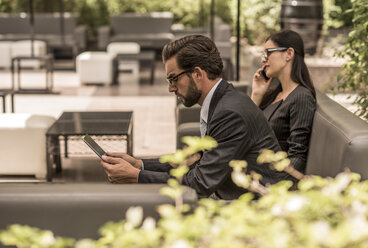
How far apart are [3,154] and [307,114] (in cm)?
290

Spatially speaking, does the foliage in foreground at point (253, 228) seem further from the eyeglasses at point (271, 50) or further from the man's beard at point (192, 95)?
the eyeglasses at point (271, 50)

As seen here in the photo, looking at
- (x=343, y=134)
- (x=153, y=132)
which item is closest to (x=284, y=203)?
(x=343, y=134)

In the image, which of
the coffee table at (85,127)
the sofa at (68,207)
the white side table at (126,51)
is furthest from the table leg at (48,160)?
the white side table at (126,51)

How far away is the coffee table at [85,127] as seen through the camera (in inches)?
197

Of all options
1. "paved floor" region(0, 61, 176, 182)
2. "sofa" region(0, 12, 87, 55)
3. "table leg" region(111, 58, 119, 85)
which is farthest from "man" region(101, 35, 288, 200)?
"sofa" region(0, 12, 87, 55)

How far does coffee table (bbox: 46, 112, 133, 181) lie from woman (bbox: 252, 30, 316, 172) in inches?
56.0

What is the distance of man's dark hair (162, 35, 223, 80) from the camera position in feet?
8.86

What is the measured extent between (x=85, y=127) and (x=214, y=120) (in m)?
2.70

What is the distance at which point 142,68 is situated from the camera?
14.4 m

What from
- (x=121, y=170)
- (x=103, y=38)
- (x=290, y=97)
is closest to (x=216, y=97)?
(x=121, y=170)

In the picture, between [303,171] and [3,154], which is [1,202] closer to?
[303,171]

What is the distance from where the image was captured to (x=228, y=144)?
2604 mm

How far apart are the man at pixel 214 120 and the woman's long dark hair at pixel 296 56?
1059mm

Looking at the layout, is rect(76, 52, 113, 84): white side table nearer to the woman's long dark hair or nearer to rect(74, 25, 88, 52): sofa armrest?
rect(74, 25, 88, 52): sofa armrest
